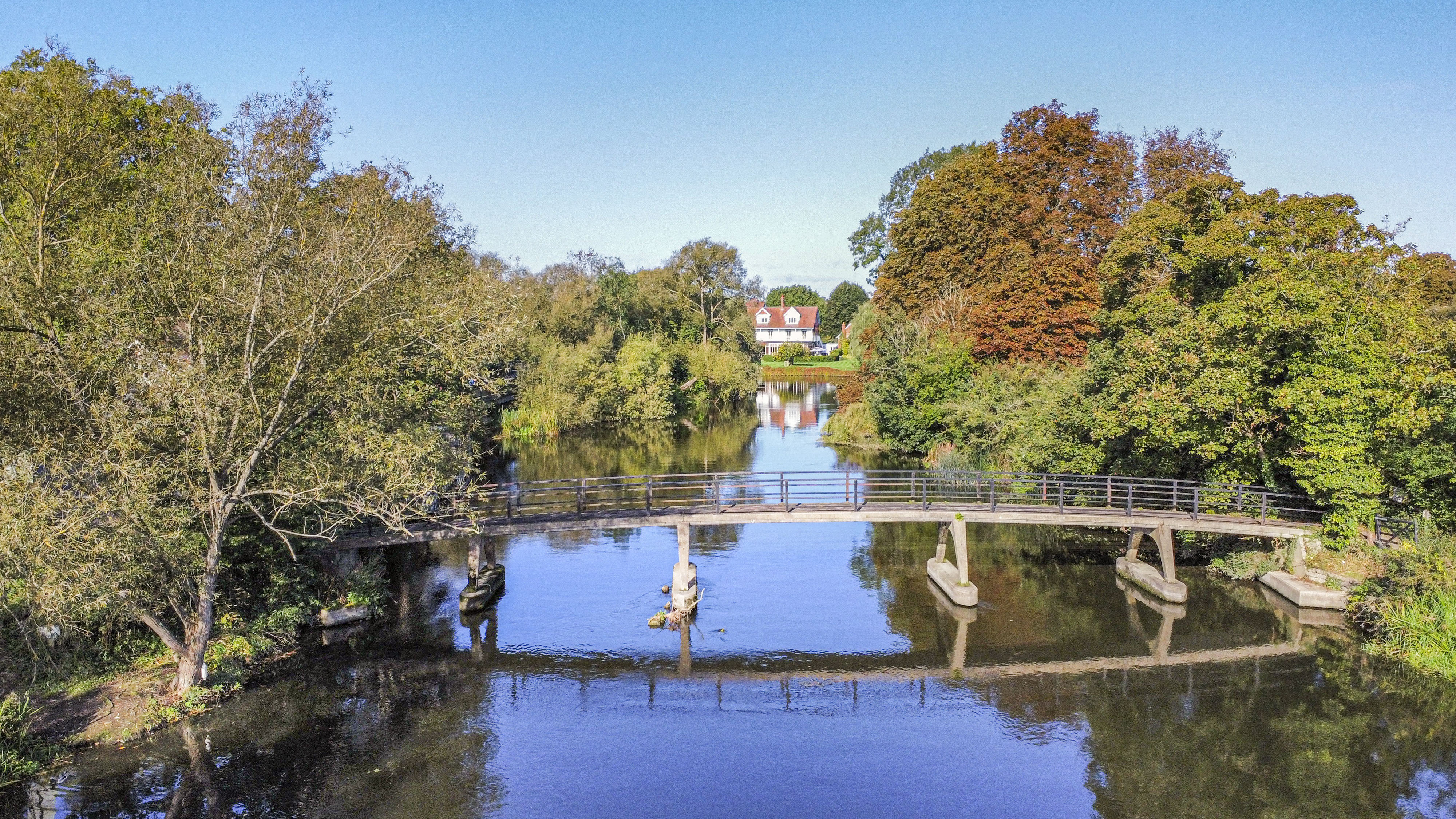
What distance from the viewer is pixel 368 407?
1812cm

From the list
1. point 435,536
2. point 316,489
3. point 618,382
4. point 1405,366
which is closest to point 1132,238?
point 1405,366

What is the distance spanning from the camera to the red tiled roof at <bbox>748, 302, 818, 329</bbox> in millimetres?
135875

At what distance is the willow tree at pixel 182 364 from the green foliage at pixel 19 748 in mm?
1573

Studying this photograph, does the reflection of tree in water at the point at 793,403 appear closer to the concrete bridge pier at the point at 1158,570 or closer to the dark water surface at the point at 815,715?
the concrete bridge pier at the point at 1158,570

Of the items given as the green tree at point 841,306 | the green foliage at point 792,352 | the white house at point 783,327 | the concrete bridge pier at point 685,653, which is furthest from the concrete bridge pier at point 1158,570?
the green tree at point 841,306

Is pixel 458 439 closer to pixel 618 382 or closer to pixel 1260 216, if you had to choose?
pixel 1260 216

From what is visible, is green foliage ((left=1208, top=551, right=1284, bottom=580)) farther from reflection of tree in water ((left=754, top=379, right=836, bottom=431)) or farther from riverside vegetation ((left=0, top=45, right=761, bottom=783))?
reflection of tree in water ((left=754, top=379, right=836, bottom=431))

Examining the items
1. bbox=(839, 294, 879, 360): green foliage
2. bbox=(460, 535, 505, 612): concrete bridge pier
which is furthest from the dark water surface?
bbox=(839, 294, 879, 360): green foliage

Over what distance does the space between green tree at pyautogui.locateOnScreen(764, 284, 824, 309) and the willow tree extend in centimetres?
14384

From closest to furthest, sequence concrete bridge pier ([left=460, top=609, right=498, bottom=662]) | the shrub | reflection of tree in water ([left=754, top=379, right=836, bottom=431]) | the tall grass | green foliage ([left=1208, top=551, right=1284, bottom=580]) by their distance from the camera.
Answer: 1. the tall grass
2. concrete bridge pier ([left=460, top=609, right=498, bottom=662])
3. green foliage ([left=1208, top=551, right=1284, bottom=580])
4. reflection of tree in water ([left=754, top=379, right=836, bottom=431])
5. the shrub

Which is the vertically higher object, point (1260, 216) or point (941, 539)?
point (1260, 216)

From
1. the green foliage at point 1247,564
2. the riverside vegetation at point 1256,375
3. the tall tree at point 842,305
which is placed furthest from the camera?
the tall tree at point 842,305

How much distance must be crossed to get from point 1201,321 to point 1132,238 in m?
5.14

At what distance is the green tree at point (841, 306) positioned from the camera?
147375mm
